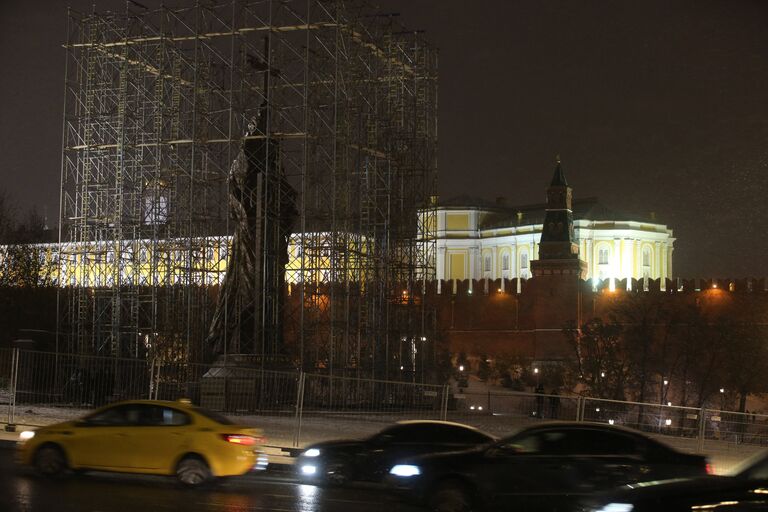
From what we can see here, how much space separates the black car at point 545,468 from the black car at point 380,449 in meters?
1.80

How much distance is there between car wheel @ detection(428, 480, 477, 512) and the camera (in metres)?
11.2

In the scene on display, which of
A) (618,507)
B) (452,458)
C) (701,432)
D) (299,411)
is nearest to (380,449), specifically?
(452,458)

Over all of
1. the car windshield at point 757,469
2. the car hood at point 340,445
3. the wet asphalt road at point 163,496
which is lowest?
the wet asphalt road at point 163,496

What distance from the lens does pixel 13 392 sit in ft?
64.7

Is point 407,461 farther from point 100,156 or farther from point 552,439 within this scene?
point 100,156

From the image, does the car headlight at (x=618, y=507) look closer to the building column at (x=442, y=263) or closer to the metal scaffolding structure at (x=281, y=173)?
the metal scaffolding structure at (x=281, y=173)

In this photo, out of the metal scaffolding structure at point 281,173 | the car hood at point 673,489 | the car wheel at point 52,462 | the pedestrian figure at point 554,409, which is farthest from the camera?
the metal scaffolding structure at point 281,173

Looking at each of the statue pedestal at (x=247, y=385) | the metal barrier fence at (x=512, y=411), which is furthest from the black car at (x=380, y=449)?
the metal barrier fence at (x=512, y=411)

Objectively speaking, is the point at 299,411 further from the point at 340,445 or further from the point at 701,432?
the point at 701,432

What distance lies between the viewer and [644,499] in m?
7.80

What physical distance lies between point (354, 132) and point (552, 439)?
23844 mm

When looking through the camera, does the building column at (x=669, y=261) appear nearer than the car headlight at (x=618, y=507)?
No

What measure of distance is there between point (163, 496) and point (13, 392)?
8.67 meters

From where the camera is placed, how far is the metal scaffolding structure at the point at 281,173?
100 ft
